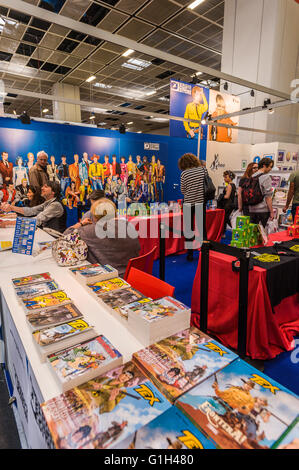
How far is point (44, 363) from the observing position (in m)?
1.01

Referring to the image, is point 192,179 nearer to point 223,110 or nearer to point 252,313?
point 252,313

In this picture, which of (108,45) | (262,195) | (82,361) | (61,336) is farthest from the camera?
(108,45)

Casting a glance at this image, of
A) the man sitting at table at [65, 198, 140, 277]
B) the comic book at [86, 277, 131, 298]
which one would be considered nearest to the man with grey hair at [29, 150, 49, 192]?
the man sitting at table at [65, 198, 140, 277]

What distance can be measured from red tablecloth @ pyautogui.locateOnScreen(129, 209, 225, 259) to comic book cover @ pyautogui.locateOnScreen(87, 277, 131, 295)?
8.78 feet

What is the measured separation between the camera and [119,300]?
140 centimetres

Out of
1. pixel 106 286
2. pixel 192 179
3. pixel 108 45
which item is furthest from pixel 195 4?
pixel 106 286

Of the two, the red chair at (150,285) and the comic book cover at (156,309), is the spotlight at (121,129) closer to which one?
the red chair at (150,285)

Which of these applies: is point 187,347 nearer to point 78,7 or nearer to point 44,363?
point 44,363

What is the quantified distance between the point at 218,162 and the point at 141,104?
7761mm

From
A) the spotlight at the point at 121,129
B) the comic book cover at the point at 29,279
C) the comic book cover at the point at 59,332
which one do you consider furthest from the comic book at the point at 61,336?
the spotlight at the point at 121,129

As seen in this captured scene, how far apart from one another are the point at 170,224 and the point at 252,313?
285 centimetres

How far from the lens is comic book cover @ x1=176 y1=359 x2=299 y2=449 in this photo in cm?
70

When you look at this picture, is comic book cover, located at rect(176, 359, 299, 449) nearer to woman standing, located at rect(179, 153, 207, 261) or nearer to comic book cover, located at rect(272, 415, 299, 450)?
comic book cover, located at rect(272, 415, 299, 450)

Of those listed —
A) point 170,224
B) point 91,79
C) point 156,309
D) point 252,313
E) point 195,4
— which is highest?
point 195,4
